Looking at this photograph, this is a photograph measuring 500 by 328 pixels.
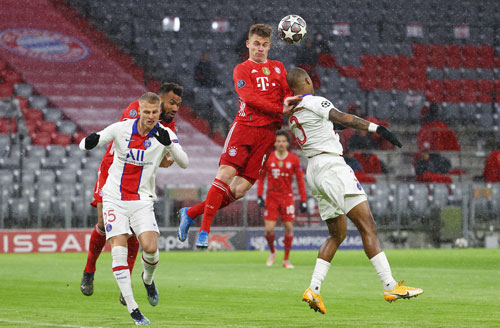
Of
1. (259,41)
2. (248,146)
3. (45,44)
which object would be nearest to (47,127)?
(45,44)

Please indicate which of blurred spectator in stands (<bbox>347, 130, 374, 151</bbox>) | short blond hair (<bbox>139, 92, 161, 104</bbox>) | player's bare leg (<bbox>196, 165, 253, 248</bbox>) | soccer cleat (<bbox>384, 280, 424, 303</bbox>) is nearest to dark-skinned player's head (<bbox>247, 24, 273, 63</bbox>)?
player's bare leg (<bbox>196, 165, 253, 248</bbox>)

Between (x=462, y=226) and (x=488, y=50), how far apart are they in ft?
30.7

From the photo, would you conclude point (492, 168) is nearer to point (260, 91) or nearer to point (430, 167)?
point (430, 167)

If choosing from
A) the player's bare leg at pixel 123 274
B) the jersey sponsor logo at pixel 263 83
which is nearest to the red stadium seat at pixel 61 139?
the jersey sponsor logo at pixel 263 83

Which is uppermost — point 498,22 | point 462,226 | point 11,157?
point 498,22

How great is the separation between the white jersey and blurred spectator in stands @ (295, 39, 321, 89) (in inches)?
713

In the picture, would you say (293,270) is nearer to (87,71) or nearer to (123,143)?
(123,143)

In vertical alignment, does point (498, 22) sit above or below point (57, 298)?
above

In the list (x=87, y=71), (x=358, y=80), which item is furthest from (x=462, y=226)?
(x=87, y=71)

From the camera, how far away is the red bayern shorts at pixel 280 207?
1563 centimetres

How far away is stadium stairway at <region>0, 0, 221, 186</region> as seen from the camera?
84.0 ft

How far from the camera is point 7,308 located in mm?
8461

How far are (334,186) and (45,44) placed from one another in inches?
831

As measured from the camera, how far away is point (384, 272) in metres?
A: 7.51
